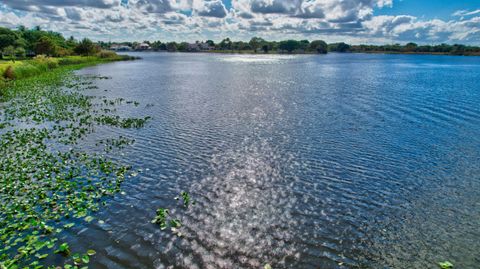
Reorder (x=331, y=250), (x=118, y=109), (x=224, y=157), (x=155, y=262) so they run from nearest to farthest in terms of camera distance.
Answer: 1. (x=155, y=262)
2. (x=331, y=250)
3. (x=224, y=157)
4. (x=118, y=109)

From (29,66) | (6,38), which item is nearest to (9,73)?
(29,66)

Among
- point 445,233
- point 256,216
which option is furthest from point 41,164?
point 445,233

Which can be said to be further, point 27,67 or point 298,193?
point 27,67

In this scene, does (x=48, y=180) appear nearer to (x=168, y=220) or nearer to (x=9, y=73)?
(x=168, y=220)

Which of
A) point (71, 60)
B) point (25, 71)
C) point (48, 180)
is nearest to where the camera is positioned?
point (48, 180)

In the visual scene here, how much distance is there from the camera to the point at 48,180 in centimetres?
2136

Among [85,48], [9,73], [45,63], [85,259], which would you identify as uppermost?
[85,48]

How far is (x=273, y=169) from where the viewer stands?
24406mm

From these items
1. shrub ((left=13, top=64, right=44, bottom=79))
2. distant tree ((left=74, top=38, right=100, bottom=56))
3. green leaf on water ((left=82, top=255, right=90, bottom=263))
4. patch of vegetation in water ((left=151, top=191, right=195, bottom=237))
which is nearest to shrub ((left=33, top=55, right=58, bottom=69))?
shrub ((left=13, top=64, right=44, bottom=79))

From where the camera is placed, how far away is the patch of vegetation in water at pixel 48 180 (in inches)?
570

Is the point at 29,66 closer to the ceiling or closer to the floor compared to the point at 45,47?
closer to the floor

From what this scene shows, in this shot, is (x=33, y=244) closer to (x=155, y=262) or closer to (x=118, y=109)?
(x=155, y=262)

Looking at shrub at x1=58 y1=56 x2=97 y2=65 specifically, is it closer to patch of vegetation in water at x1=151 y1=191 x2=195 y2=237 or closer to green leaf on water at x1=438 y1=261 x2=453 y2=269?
patch of vegetation in water at x1=151 y1=191 x2=195 y2=237

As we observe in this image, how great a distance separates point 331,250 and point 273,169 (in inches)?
398
